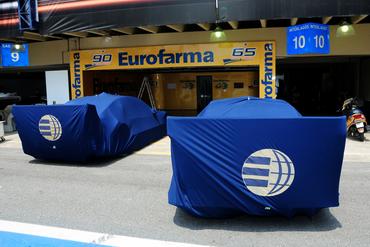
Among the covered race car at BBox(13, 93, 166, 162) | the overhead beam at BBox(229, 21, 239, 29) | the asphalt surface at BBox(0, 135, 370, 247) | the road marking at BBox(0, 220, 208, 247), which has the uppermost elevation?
the overhead beam at BBox(229, 21, 239, 29)

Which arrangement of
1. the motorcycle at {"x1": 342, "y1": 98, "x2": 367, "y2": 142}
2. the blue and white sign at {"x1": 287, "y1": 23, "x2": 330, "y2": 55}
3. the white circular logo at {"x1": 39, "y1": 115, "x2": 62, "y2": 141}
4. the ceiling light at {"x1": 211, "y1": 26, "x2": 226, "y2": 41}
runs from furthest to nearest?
the ceiling light at {"x1": 211, "y1": 26, "x2": 226, "y2": 41}, the blue and white sign at {"x1": 287, "y1": 23, "x2": 330, "y2": 55}, the motorcycle at {"x1": 342, "y1": 98, "x2": 367, "y2": 142}, the white circular logo at {"x1": 39, "y1": 115, "x2": 62, "y2": 141}

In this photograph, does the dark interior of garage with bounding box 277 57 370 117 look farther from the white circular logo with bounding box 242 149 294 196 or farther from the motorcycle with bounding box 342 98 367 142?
the white circular logo with bounding box 242 149 294 196

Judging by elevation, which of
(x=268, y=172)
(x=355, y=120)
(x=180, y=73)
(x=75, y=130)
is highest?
(x=180, y=73)

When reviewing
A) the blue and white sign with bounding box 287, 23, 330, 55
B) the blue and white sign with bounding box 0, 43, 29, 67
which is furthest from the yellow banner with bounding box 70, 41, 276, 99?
the blue and white sign with bounding box 287, 23, 330, 55

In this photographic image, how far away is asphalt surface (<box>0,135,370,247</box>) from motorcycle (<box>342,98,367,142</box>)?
2852 mm

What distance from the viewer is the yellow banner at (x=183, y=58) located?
44.8ft

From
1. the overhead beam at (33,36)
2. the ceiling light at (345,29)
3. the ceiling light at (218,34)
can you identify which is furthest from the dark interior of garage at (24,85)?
the ceiling light at (345,29)

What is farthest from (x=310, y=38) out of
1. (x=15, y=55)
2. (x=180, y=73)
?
(x=15, y=55)

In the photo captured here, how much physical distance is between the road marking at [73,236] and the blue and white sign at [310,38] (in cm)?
880

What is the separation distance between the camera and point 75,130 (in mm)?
8250

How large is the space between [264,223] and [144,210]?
65.9 inches

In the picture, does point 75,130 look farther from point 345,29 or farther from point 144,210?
point 345,29

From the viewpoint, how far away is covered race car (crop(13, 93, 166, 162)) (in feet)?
27.1

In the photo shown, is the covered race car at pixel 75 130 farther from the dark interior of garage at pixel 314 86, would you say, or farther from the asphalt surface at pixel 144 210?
the dark interior of garage at pixel 314 86
